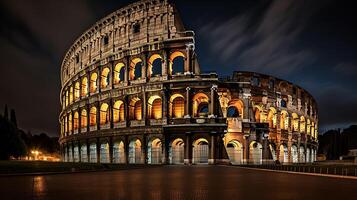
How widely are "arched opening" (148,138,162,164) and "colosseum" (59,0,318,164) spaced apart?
0.05 m

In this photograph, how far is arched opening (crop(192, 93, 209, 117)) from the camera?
3259cm

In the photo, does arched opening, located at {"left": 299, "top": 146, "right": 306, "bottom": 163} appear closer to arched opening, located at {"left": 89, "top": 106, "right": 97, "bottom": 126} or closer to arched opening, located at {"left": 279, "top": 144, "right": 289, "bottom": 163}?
arched opening, located at {"left": 279, "top": 144, "right": 289, "bottom": 163}

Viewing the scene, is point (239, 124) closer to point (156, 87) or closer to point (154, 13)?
point (156, 87)

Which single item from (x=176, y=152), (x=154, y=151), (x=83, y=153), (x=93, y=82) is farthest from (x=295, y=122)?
(x=83, y=153)

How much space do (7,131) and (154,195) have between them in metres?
30.9

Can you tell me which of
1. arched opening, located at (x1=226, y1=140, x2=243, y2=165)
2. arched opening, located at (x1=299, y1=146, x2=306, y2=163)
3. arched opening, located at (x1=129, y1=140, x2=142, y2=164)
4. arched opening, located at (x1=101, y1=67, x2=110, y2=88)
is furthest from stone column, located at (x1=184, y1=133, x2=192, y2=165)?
arched opening, located at (x1=299, y1=146, x2=306, y2=163)

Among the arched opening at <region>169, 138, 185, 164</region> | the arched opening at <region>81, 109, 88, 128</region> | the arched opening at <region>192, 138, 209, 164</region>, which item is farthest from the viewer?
the arched opening at <region>81, 109, 88, 128</region>

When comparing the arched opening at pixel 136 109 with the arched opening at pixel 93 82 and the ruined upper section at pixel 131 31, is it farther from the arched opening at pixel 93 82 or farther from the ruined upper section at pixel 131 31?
the arched opening at pixel 93 82

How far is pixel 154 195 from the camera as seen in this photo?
7.05 m

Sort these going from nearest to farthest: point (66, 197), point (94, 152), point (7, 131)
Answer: point (66, 197) < point (7, 131) < point (94, 152)

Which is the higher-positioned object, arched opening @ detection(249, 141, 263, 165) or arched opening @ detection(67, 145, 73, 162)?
arched opening @ detection(249, 141, 263, 165)

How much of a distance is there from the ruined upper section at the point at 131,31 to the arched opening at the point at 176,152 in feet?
35.2

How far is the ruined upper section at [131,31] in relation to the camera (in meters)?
33.8

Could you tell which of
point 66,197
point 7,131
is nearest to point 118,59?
point 7,131
